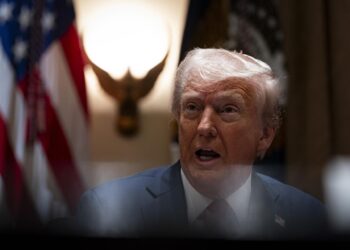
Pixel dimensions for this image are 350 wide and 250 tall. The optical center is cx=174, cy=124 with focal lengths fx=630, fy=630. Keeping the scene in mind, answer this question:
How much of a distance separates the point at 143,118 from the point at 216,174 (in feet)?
1.87

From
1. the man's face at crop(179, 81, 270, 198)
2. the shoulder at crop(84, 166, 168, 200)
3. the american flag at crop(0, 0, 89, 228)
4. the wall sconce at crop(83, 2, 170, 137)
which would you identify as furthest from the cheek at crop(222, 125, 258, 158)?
the american flag at crop(0, 0, 89, 228)

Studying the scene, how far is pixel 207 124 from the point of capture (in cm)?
96

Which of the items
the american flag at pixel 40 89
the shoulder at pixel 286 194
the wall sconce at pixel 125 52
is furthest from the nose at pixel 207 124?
the american flag at pixel 40 89

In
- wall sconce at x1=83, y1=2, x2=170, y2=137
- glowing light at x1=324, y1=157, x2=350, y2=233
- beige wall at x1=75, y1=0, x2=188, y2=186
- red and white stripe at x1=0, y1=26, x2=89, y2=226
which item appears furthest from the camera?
red and white stripe at x1=0, y1=26, x2=89, y2=226

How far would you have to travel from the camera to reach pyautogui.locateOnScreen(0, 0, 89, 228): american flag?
5.12 ft

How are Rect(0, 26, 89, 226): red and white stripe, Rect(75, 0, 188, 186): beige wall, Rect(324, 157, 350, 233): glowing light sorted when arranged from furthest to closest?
1. Rect(0, 26, 89, 226): red and white stripe
2. Rect(75, 0, 188, 186): beige wall
3. Rect(324, 157, 350, 233): glowing light

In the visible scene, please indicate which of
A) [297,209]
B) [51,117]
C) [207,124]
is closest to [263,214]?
[297,209]

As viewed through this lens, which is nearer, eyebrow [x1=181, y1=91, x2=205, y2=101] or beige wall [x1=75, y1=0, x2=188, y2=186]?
eyebrow [x1=181, y1=91, x2=205, y2=101]

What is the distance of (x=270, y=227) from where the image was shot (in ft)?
2.86

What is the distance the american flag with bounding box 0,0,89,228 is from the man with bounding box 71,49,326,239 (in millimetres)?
464

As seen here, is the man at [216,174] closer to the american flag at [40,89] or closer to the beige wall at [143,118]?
the beige wall at [143,118]

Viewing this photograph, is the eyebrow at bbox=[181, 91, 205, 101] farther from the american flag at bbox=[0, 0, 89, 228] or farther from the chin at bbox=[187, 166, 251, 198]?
the american flag at bbox=[0, 0, 89, 228]

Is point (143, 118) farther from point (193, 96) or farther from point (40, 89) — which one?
point (193, 96)

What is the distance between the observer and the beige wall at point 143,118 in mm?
1142
